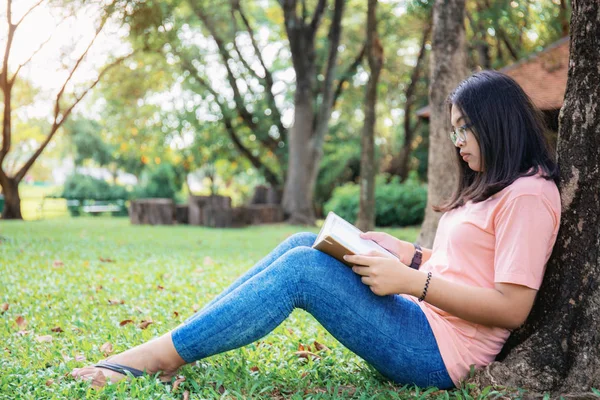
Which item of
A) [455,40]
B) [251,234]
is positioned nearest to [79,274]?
[455,40]

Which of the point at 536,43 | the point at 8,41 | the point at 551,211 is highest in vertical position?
the point at 536,43

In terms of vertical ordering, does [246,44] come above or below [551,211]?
above

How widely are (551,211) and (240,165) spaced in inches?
790

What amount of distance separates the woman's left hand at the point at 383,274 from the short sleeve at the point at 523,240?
33cm

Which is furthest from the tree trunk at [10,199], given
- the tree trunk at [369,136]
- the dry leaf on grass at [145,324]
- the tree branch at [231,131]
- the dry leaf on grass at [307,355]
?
the dry leaf on grass at [307,355]

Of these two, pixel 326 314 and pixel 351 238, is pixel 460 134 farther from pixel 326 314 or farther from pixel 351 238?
pixel 326 314

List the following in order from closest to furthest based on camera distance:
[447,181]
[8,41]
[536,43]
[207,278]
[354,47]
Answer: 1. [207,278]
2. [447,181]
3. [8,41]
4. [536,43]
5. [354,47]

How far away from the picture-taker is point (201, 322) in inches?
92.1

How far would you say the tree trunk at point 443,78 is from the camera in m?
6.67

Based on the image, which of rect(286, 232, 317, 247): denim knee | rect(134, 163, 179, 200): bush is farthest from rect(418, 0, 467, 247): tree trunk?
rect(134, 163, 179, 200): bush

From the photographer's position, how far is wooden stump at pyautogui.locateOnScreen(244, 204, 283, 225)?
603 inches

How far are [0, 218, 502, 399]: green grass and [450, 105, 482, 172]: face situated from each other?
0.87 meters

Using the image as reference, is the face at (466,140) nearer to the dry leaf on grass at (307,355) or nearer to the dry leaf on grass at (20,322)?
the dry leaf on grass at (307,355)

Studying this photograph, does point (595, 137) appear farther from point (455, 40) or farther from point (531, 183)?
point (455, 40)
